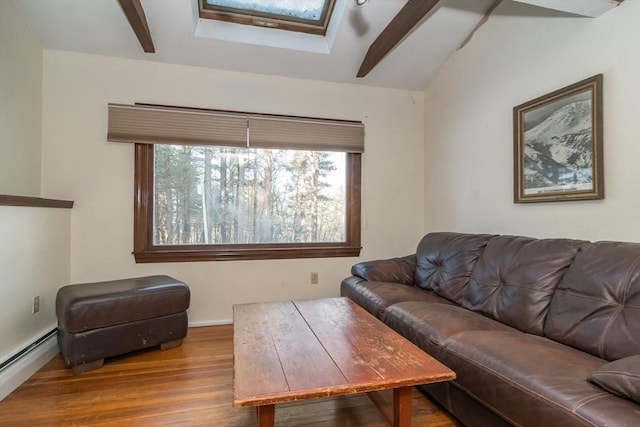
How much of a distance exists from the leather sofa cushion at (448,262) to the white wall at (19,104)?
312 centimetres

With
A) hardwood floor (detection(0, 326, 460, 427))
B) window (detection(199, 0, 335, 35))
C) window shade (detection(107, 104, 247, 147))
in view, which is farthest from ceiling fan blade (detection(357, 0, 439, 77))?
hardwood floor (detection(0, 326, 460, 427))

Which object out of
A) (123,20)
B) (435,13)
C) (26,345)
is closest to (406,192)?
(435,13)

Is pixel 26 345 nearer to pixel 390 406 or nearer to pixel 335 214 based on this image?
pixel 390 406

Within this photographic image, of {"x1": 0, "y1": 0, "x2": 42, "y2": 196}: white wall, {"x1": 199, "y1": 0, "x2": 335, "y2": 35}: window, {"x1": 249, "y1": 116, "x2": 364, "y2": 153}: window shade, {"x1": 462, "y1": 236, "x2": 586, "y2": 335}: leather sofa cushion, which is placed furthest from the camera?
{"x1": 249, "y1": 116, "x2": 364, "y2": 153}: window shade

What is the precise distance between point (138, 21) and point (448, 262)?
2841 millimetres

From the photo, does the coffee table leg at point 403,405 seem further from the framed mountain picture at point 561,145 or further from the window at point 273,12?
the window at point 273,12

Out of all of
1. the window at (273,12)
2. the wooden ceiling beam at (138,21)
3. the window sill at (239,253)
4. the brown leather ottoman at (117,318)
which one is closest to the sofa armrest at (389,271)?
the window sill at (239,253)

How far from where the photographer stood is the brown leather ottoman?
80.0 inches

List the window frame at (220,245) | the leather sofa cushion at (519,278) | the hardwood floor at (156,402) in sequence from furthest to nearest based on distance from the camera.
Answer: the window frame at (220,245)
the leather sofa cushion at (519,278)
the hardwood floor at (156,402)

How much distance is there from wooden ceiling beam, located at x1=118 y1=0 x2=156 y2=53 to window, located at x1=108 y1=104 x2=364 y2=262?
0.50 m

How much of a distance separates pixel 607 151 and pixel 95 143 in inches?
144

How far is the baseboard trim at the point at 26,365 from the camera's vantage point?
1.82 m

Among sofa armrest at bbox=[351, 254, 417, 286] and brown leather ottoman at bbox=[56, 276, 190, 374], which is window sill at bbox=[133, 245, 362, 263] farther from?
sofa armrest at bbox=[351, 254, 417, 286]

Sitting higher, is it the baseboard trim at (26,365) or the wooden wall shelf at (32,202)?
the wooden wall shelf at (32,202)
